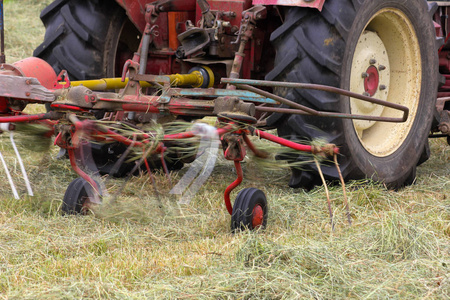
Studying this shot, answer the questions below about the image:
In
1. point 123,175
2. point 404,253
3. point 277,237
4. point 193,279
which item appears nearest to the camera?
point 193,279

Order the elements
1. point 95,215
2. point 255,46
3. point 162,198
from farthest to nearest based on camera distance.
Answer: point 255,46 < point 162,198 < point 95,215

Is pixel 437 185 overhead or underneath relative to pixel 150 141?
underneath

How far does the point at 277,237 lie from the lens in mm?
3068

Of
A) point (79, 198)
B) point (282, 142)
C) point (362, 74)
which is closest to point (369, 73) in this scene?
point (362, 74)

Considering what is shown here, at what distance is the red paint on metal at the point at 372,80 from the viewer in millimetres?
3980

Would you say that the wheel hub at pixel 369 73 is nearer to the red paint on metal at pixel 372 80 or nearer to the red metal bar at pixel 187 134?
the red paint on metal at pixel 372 80

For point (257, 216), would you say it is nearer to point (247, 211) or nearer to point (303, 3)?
point (247, 211)

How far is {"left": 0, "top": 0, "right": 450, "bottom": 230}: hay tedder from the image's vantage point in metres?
3.17

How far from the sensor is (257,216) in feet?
10.2

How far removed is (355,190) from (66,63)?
1.91 meters

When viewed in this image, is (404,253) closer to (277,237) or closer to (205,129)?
(277,237)

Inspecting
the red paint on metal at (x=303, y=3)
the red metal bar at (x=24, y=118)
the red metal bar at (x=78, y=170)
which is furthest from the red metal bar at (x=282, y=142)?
the red metal bar at (x=24, y=118)

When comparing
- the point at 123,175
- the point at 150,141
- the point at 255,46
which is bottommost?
the point at 123,175

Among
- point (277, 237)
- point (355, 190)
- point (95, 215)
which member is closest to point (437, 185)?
point (355, 190)
